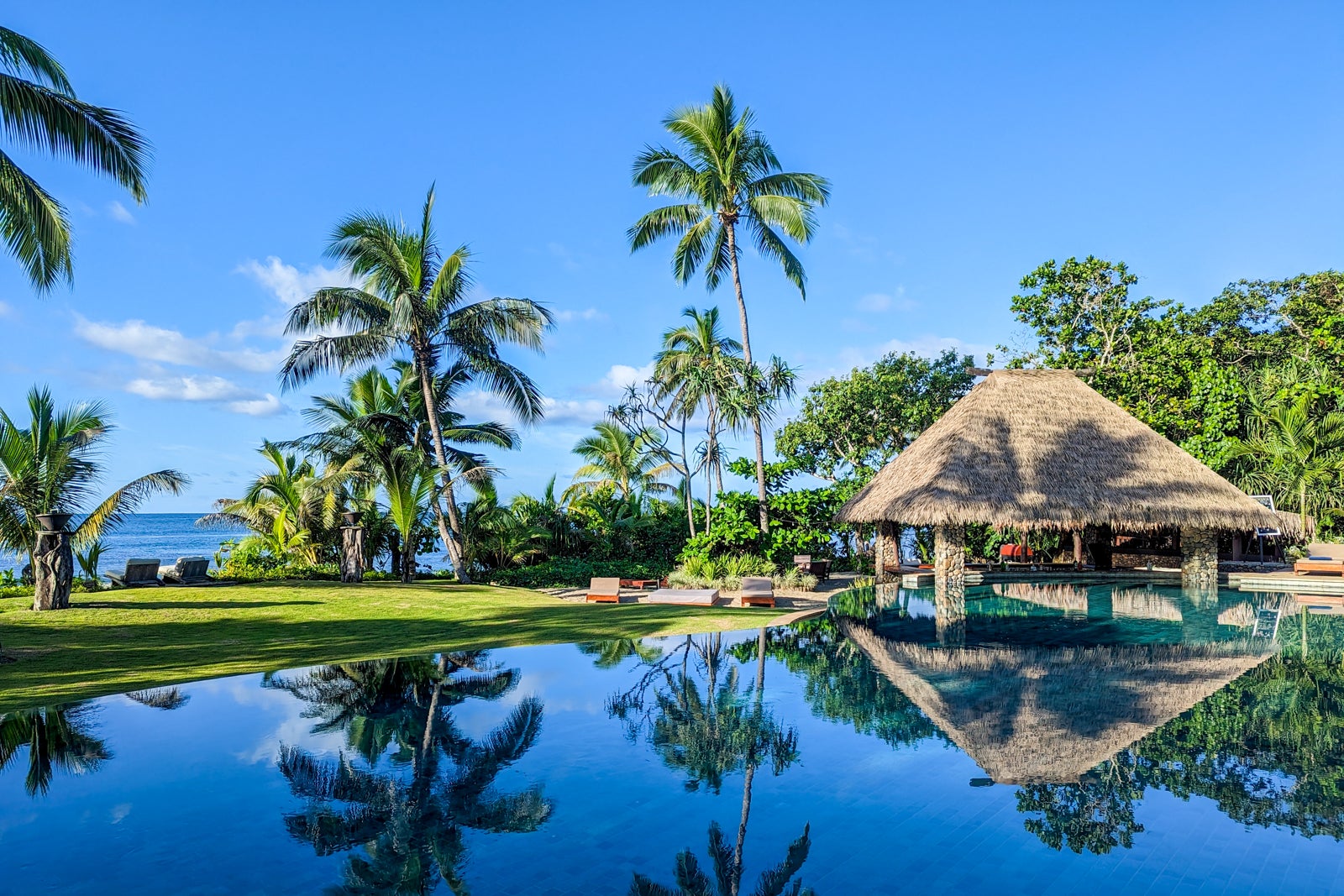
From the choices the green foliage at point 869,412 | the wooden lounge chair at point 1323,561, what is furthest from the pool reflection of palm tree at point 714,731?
the wooden lounge chair at point 1323,561

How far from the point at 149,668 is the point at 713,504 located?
37.8 feet

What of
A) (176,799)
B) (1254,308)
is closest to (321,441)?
(176,799)

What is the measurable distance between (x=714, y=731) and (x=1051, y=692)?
3.41 metres

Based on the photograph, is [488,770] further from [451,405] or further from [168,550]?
[168,550]

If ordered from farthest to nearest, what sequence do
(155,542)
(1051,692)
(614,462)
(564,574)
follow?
(155,542)
(614,462)
(564,574)
(1051,692)

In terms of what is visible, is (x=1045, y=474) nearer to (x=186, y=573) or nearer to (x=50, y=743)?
(x=50, y=743)

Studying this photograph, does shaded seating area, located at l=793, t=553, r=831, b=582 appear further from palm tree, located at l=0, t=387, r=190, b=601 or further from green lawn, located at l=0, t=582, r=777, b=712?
palm tree, located at l=0, t=387, r=190, b=601

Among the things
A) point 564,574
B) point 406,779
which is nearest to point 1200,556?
point 564,574

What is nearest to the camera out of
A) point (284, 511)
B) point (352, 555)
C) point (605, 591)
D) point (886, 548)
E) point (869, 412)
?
point (605, 591)

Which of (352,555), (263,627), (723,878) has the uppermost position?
(352,555)

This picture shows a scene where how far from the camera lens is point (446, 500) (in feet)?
54.1

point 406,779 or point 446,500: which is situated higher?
point 446,500

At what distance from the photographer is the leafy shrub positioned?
16.7 metres

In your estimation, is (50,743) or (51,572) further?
(51,572)
